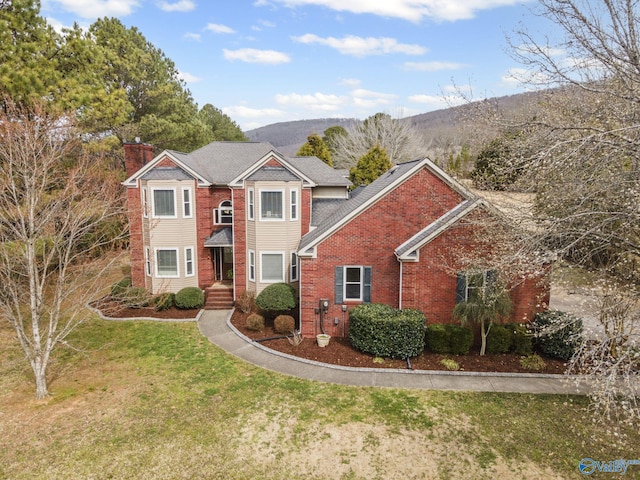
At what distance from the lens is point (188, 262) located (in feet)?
68.7

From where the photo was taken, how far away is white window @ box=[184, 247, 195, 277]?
2083cm

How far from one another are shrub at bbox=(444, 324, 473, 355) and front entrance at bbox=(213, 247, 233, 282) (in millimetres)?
13484

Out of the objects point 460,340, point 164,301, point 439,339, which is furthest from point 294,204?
point 460,340

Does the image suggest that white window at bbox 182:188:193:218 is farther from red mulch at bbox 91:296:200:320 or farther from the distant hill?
the distant hill

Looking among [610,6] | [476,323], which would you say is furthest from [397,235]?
[610,6]

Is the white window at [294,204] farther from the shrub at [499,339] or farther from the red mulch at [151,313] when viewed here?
the shrub at [499,339]

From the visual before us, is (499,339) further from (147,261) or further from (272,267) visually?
(147,261)

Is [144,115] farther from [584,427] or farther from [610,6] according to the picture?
[584,427]

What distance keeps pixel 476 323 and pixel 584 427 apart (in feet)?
16.8

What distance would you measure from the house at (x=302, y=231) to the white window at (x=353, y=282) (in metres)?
0.04

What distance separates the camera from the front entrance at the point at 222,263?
22605 millimetres

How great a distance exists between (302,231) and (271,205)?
2.17m

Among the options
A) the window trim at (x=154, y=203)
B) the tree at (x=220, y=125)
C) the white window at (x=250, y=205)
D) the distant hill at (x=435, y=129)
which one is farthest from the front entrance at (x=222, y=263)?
the tree at (x=220, y=125)

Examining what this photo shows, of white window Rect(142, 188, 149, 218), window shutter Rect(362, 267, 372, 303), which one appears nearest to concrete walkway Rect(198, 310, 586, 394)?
window shutter Rect(362, 267, 372, 303)
